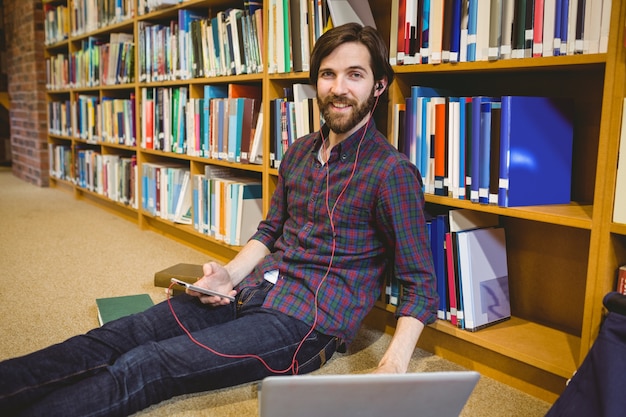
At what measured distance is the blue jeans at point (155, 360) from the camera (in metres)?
1.16

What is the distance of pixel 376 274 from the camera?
1.54 m

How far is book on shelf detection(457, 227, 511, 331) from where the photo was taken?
5.25ft

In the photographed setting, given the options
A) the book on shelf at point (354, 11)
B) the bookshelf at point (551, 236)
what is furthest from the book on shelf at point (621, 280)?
the book on shelf at point (354, 11)

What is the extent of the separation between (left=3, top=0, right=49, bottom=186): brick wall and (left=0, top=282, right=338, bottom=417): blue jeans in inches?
175

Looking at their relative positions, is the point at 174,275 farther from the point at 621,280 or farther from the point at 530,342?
the point at 621,280

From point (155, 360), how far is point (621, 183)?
1.10 meters

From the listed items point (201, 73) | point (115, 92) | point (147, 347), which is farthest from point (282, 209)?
point (115, 92)

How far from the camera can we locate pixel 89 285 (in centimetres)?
239

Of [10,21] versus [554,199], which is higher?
[10,21]

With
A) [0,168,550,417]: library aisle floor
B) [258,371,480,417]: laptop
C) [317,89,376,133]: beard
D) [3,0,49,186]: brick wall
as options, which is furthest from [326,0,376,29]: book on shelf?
[3,0,49,186]: brick wall

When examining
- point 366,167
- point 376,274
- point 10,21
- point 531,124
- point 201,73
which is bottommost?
point 376,274

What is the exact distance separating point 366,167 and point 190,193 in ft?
5.71

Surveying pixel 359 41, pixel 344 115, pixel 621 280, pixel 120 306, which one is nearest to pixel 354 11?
pixel 359 41

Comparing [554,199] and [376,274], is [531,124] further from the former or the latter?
[376,274]
